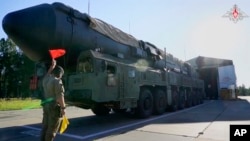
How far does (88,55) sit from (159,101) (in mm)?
4882

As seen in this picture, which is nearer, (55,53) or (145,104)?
(55,53)

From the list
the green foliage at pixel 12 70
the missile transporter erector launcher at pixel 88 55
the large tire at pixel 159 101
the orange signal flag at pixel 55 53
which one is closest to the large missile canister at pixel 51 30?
the missile transporter erector launcher at pixel 88 55

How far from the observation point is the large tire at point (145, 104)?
10.2 m

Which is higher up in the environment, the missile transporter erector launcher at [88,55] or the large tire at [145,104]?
the missile transporter erector launcher at [88,55]

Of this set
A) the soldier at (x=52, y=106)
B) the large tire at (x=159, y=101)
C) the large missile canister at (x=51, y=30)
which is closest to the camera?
the soldier at (x=52, y=106)

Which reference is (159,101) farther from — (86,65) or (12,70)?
(12,70)

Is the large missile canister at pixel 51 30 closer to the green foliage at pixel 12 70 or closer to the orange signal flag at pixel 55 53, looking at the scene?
the orange signal flag at pixel 55 53

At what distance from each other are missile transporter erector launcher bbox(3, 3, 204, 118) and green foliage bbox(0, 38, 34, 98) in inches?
1985

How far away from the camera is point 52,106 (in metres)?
4.89

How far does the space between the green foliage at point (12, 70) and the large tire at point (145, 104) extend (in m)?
50.3

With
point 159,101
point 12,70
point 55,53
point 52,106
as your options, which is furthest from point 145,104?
point 12,70

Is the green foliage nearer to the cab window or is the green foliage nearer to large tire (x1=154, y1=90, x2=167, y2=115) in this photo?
large tire (x1=154, y1=90, x2=167, y2=115)

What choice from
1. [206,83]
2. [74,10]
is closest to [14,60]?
[206,83]

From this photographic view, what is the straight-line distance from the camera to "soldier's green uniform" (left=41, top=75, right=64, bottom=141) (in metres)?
4.80
